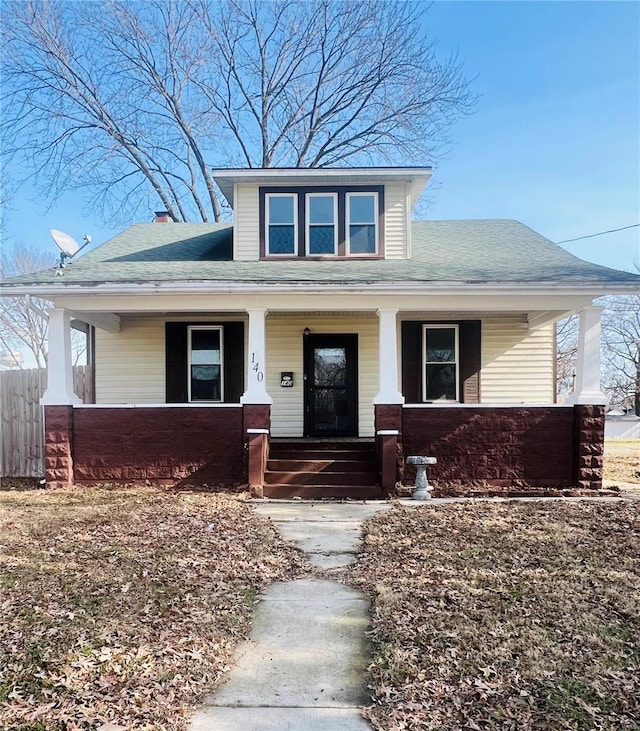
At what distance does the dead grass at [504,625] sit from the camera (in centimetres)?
263

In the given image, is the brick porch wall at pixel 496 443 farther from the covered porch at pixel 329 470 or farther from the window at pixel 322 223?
the window at pixel 322 223

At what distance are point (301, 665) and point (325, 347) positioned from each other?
7.71 meters

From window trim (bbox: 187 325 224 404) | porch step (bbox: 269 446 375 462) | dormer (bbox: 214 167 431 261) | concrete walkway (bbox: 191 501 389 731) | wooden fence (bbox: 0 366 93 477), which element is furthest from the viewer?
window trim (bbox: 187 325 224 404)

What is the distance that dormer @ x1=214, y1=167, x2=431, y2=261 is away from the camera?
982 centimetres

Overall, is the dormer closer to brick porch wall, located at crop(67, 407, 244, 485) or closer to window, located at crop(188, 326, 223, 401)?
window, located at crop(188, 326, 223, 401)

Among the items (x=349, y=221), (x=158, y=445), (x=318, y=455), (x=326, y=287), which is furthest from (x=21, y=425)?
(x=349, y=221)

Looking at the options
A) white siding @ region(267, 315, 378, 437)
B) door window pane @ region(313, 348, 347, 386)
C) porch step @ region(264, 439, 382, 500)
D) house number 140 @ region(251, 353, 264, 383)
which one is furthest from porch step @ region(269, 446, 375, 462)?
door window pane @ region(313, 348, 347, 386)

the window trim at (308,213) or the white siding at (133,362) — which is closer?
the window trim at (308,213)

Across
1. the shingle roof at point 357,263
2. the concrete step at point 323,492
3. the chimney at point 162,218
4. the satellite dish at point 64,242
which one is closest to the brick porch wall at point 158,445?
the concrete step at point 323,492

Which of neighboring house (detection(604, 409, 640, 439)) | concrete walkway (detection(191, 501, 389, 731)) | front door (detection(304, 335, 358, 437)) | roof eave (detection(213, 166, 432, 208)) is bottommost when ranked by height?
neighboring house (detection(604, 409, 640, 439))

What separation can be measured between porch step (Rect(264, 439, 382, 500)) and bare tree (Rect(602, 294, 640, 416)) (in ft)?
97.2

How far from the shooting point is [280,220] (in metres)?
9.91

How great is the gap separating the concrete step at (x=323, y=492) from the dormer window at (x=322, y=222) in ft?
13.4

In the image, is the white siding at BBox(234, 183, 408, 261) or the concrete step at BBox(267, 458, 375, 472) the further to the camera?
the white siding at BBox(234, 183, 408, 261)
